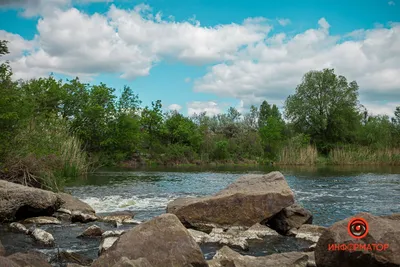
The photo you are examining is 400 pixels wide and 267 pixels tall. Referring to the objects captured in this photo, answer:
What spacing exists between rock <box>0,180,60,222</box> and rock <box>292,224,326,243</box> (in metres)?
7.99

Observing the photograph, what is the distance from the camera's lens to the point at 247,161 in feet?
210

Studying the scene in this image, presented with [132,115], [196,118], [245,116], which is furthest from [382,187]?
[245,116]

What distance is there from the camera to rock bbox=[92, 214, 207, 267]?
6.61 meters

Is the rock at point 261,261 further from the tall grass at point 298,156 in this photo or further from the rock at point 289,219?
the tall grass at point 298,156

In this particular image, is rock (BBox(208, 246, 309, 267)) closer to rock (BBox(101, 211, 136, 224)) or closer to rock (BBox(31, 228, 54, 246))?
rock (BBox(31, 228, 54, 246))

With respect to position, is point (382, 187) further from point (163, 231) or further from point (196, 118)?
point (196, 118)

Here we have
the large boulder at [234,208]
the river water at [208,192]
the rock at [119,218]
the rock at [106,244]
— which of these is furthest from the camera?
the rock at [119,218]

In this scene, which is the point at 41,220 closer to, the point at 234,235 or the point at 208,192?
the point at 234,235

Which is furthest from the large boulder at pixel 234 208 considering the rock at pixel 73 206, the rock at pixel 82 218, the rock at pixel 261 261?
the rock at pixel 261 261

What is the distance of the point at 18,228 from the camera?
35.7ft

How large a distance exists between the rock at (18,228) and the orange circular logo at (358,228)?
835cm

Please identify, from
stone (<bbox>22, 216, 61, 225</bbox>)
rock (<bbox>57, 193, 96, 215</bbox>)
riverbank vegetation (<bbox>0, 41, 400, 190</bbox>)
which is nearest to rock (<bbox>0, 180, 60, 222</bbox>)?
stone (<bbox>22, 216, 61, 225</bbox>)

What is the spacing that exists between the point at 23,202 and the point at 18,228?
138 centimetres

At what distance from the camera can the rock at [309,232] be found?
1073 cm
